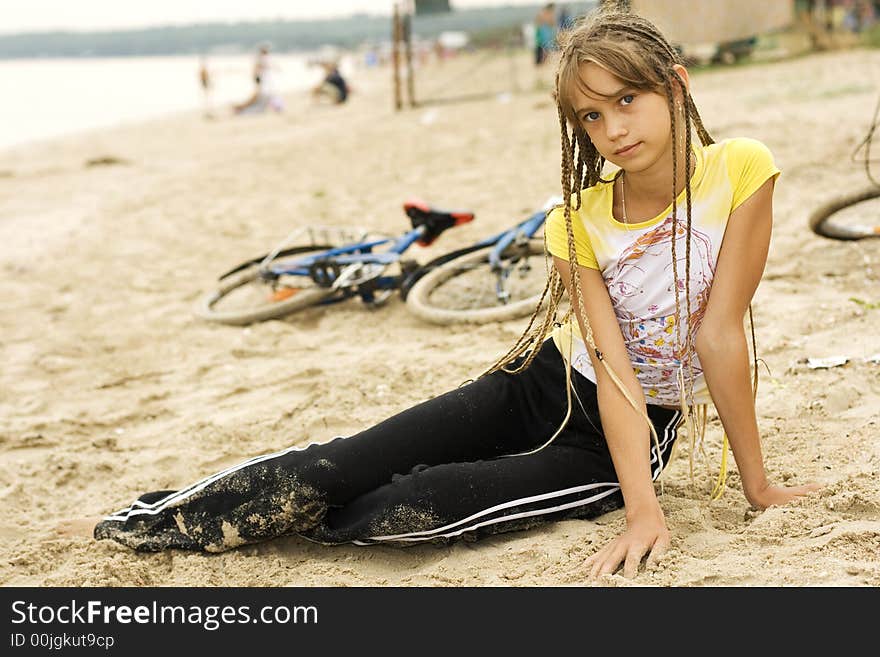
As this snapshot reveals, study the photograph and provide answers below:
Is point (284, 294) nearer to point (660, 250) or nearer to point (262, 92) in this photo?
point (660, 250)

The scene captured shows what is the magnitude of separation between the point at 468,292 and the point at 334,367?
912mm

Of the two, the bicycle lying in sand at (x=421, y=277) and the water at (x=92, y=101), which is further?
the water at (x=92, y=101)

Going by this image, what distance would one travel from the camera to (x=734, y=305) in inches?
89.5

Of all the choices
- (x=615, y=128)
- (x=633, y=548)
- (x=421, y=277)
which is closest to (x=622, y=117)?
(x=615, y=128)

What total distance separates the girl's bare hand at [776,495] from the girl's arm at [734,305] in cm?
21

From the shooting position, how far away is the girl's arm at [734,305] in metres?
2.26

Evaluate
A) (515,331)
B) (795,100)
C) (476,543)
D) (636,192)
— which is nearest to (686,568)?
(476,543)

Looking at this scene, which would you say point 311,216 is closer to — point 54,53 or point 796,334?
point 796,334

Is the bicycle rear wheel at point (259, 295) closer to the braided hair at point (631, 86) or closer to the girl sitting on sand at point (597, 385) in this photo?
the girl sitting on sand at point (597, 385)

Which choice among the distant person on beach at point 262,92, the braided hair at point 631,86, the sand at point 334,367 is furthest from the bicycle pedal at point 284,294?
the distant person on beach at point 262,92

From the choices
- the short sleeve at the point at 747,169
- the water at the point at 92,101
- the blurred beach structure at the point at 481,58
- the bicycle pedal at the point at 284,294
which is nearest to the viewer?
the short sleeve at the point at 747,169

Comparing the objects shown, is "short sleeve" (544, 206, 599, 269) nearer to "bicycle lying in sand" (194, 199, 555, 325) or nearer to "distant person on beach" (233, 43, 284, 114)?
"bicycle lying in sand" (194, 199, 555, 325)

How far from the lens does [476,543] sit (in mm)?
2484

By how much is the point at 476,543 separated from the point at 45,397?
8.06 ft
